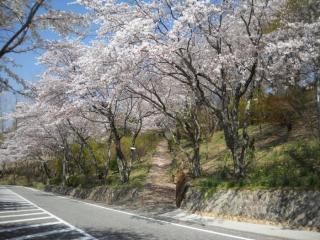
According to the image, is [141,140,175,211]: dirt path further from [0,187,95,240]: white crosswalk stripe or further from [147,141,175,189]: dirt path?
[0,187,95,240]: white crosswalk stripe

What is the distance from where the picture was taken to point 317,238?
358 inches

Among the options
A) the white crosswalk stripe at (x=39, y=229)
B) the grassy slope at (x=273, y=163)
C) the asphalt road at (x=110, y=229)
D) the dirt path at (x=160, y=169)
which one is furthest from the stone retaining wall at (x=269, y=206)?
the dirt path at (x=160, y=169)

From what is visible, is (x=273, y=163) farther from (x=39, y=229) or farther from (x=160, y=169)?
(x=160, y=169)

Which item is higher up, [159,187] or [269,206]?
[159,187]

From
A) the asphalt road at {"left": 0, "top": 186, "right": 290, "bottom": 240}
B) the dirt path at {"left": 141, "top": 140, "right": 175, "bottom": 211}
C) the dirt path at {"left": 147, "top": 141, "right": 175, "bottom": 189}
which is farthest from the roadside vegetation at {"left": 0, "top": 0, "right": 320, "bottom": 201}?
the dirt path at {"left": 147, "top": 141, "right": 175, "bottom": 189}

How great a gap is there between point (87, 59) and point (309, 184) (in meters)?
11.7

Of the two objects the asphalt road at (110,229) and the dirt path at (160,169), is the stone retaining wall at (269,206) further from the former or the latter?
the dirt path at (160,169)

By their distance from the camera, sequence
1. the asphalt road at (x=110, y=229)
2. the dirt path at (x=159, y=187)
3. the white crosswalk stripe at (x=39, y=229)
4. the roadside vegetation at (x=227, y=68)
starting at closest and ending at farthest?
the asphalt road at (x=110, y=229), the white crosswalk stripe at (x=39, y=229), the roadside vegetation at (x=227, y=68), the dirt path at (x=159, y=187)

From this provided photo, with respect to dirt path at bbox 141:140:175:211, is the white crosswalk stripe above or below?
below

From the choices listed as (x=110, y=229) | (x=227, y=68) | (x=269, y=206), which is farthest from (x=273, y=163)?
(x=110, y=229)

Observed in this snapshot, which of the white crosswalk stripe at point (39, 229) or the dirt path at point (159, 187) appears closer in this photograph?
the white crosswalk stripe at point (39, 229)

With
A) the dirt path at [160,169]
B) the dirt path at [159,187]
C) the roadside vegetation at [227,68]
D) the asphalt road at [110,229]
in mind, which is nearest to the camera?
the asphalt road at [110,229]

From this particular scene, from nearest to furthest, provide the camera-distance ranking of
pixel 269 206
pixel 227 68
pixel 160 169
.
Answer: pixel 269 206, pixel 227 68, pixel 160 169

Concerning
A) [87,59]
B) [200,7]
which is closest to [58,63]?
[87,59]
